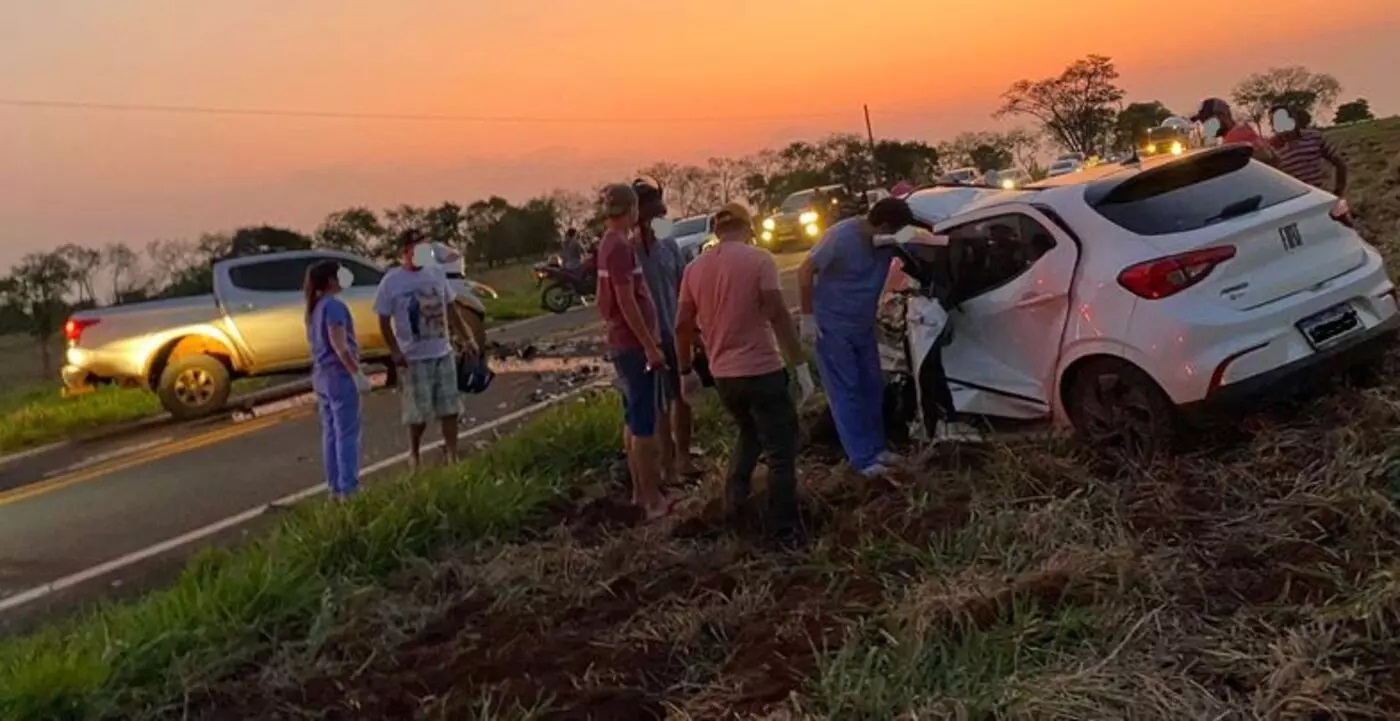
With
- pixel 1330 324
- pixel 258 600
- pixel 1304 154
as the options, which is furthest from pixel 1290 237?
pixel 258 600

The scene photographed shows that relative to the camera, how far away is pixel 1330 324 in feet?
19.8

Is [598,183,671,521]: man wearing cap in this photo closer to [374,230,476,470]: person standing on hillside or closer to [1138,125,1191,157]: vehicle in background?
[374,230,476,470]: person standing on hillside

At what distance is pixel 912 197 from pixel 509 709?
5480 millimetres

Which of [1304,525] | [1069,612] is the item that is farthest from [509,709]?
[1304,525]

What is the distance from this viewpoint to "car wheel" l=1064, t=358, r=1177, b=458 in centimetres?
604

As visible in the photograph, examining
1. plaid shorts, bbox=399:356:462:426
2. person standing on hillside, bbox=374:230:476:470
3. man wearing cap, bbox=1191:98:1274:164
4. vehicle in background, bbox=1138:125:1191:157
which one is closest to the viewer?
person standing on hillside, bbox=374:230:476:470

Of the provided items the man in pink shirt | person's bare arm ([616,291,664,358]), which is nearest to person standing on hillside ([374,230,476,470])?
person's bare arm ([616,291,664,358])

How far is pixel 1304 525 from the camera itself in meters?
4.95

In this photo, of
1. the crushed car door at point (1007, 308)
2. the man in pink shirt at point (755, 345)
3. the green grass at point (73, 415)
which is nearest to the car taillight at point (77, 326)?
the green grass at point (73, 415)

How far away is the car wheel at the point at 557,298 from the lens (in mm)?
25500

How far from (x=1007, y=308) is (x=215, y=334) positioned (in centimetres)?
1085

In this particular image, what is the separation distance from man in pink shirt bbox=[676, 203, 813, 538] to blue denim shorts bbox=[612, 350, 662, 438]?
0.83 metres

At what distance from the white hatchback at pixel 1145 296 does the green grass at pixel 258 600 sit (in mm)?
2540

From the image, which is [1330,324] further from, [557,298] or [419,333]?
[557,298]
